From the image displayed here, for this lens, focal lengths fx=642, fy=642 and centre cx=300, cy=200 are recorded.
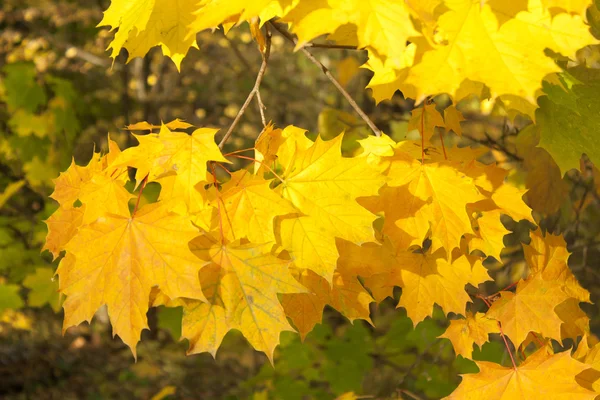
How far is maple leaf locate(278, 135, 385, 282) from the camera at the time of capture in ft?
4.20

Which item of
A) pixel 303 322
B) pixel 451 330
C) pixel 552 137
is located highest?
pixel 552 137

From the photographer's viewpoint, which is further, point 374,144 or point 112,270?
point 374,144

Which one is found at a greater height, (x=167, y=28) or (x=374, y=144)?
(x=167, y=28)

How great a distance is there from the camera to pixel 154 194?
3.27 metres

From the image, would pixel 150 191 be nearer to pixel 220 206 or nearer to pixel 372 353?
pixel 372 353

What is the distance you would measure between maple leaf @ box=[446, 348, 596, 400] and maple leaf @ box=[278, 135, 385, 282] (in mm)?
424

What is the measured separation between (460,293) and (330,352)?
2123 mm

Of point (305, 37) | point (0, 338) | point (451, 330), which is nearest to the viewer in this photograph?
point (305, 37)

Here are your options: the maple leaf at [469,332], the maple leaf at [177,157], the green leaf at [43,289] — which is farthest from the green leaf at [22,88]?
the maple leaf at [469,332]

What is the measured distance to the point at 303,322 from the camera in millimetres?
1463

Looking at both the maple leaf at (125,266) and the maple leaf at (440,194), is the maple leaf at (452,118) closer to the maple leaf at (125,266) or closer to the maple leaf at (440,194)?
the maple leaf at (440,194)

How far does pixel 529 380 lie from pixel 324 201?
23.4 inches

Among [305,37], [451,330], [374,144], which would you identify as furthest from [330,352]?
[305,37]

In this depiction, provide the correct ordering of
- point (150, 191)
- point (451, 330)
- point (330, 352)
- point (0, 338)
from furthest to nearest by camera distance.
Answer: point (0, 338) < point (330, 352) < point (150, 191) < point (451, 330)
